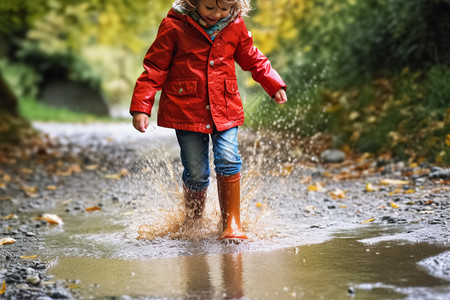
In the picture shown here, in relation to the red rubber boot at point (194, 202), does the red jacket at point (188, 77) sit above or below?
above

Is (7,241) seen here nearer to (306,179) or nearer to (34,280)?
(34,280)

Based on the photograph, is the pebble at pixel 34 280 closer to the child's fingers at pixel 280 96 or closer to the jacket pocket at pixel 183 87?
the jacket pocket at pixel 183 87

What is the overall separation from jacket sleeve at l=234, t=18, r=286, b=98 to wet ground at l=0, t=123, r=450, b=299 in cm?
90

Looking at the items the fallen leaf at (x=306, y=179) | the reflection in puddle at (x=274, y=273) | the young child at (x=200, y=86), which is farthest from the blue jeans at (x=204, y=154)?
the fallen leaf at (x=306, y=179)

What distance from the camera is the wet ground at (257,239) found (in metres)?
2.66

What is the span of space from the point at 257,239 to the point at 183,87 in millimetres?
1011

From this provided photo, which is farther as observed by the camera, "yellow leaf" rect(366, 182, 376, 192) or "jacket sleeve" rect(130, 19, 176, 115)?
"yellow leaf" rect(366, 182, 376, 192)

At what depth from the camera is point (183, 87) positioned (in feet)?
11.6

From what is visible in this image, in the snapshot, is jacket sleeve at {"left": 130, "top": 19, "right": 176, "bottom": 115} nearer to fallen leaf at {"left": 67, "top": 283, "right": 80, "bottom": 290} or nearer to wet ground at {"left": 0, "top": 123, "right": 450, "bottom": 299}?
wet ground at {"left": 0, "top": 123, "right": 450, "bottom": 299}

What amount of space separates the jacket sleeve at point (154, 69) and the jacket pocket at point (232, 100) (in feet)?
1.26

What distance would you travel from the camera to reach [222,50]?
3.58 meters


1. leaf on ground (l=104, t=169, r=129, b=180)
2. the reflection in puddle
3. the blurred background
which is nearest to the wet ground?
the reflection in puddle

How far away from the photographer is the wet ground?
266 centimetres

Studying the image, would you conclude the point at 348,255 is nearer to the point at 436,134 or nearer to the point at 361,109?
Result: the point at 436,134
